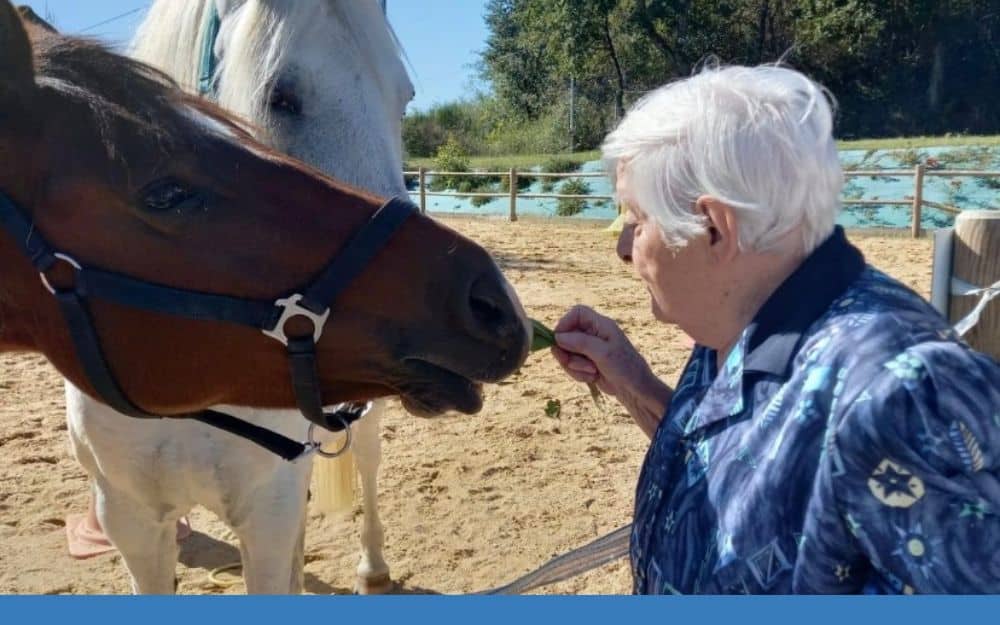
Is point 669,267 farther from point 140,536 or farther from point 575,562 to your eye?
point 140,536

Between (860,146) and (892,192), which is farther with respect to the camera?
(860,146)

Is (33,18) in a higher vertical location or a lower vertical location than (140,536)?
higher

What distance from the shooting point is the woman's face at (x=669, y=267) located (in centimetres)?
128

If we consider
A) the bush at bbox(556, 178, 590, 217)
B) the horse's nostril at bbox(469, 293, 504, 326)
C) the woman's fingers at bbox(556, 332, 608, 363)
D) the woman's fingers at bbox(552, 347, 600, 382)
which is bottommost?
the bush at bbox(556, 178, 590, 217)

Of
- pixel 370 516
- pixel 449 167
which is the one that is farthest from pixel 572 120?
pixel 370 516

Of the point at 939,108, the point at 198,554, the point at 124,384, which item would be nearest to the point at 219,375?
the point at 124,384

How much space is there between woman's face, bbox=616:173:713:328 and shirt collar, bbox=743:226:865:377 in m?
0.11

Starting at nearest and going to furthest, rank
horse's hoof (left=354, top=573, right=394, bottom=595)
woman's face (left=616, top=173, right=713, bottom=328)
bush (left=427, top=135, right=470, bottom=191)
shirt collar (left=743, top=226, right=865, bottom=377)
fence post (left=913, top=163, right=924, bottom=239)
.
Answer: shirt collar (left=743, top=226, right=865, bottom=377) < woman's face (left=616, top=173, right=713, bottom=328) < horse's hoof (left=354, top=573, right=394, bottom=595) < fence post (left=913, top=163, right=924, bottom=239) < bush (left=427, top=135, right=470, bottom=191)

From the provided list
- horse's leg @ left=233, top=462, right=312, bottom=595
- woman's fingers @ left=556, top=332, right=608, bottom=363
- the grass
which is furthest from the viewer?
the grass

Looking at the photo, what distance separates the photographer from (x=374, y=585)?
3.60 m

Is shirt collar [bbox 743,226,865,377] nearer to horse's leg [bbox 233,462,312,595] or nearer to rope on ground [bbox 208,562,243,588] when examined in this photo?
horse's leg [bbox 233,462,312,595]

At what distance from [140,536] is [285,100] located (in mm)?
1368

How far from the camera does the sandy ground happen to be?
370cm

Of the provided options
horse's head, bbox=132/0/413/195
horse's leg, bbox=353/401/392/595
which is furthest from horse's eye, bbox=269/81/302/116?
horse's leg, bbox=353/401/392/595
